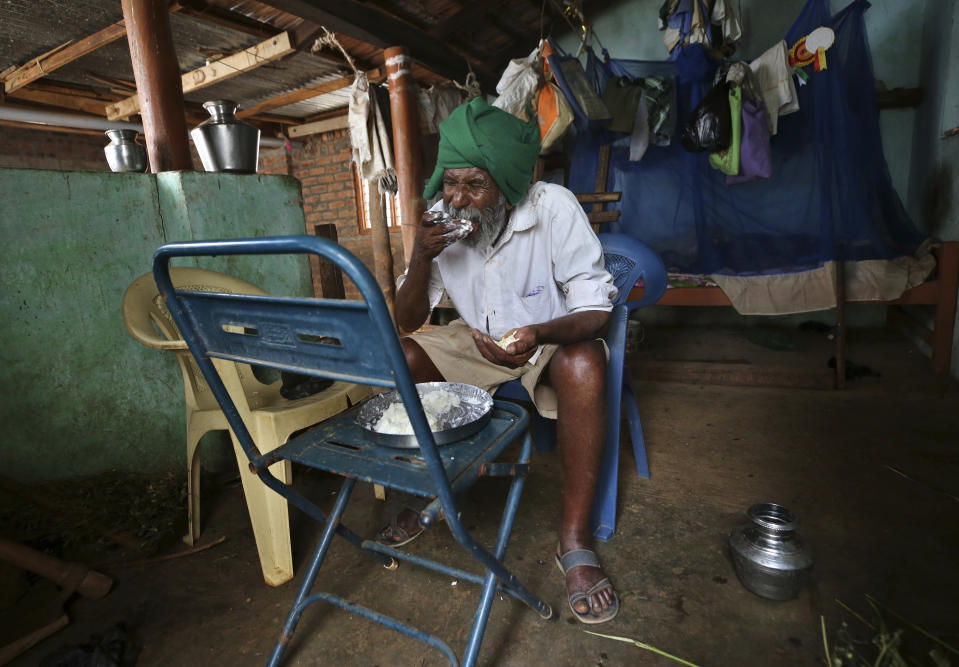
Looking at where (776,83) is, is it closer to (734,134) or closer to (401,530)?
(734,134)

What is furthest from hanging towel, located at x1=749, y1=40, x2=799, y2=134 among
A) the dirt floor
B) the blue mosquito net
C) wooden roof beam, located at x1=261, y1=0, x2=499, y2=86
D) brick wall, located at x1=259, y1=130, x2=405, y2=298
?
brick wall, located at x1=259, y1=130, x2=405, y2=298

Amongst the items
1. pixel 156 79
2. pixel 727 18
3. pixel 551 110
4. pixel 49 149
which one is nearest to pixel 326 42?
pixel 156 79

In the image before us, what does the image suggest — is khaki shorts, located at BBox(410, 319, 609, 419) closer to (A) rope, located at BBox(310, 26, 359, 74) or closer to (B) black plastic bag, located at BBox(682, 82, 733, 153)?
(B) black plastic bag, located at BBox(682, 82, 733, 153)

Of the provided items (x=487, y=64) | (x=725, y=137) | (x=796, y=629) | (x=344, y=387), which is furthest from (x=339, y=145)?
(x=796, y=629)

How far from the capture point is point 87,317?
2.17 meters

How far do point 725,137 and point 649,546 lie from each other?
119 inches

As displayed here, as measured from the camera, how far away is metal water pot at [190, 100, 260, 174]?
98.0 inches

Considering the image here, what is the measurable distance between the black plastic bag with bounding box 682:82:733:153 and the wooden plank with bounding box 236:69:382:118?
134 inches

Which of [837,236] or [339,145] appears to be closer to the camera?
[837,236]

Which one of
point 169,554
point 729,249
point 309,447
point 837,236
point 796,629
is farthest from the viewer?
point 729,249

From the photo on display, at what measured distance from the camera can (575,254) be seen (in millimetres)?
1745

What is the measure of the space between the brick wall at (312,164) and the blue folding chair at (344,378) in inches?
225

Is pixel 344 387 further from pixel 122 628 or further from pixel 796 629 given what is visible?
pixel 796 629

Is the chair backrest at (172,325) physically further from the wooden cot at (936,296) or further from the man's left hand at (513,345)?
the wooden cot at (936,296)
